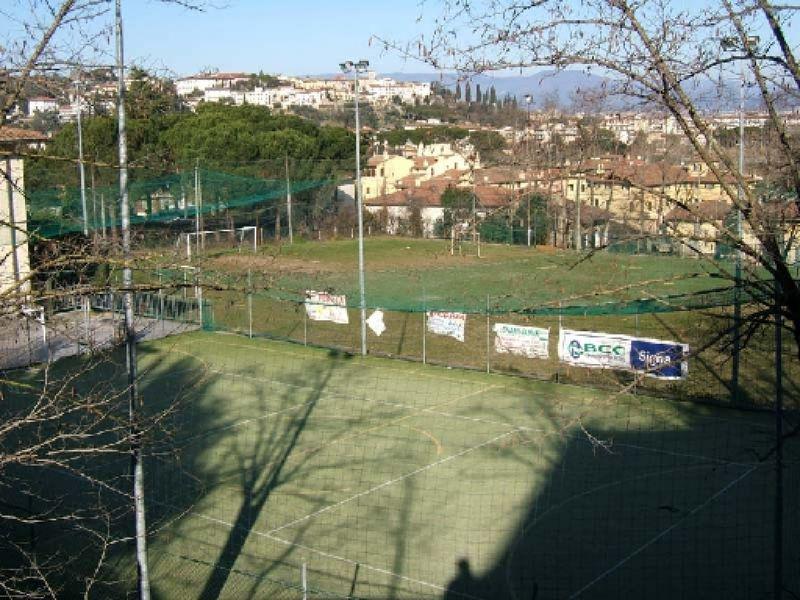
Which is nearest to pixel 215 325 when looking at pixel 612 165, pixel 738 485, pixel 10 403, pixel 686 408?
pixel 10 403

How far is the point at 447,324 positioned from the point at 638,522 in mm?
8898

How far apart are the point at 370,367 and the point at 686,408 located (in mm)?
5916

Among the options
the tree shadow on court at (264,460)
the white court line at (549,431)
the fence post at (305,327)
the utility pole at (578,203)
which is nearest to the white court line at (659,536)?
the white court line at (549,431)

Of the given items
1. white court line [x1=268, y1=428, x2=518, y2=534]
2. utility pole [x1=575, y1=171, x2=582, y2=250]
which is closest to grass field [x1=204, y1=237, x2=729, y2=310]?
white court line [x1=268, y1=428, x2=518, y2=534]

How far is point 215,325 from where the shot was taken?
21.0m

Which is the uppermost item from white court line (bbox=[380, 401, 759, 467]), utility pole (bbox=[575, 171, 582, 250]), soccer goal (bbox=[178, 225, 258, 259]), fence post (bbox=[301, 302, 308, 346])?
utility pole (bbox=[575, 171, 582, 250])

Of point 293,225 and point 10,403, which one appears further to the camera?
point 293,225

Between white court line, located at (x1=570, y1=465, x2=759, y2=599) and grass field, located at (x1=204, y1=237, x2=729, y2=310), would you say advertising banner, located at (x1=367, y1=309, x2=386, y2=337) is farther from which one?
white court line, located at (x1=570, y1=465, x2=759, y2=599)

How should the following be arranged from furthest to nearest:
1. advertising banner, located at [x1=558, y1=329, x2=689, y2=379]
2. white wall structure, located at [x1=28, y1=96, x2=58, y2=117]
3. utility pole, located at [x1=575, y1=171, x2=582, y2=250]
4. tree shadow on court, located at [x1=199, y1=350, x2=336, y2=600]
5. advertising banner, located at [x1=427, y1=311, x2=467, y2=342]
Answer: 1. advertising banner, located at [x1=427, y1=311, x2=467, y2=342]
2. advertising banner, located at [x1=558, y1=329, x2=689, y2=379]
3. tree shadow on court, located at [x1=199, y1=350, x2=336, y2=600]
4. white wall structure, located at [x1=28, y1=96, x2=58, y2=117]
5. utility pole, located at [x1=575, y1=171, x2=582, y2=250]

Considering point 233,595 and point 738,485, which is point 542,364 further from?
point 233,595

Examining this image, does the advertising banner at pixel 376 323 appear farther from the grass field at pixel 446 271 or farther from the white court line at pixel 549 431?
the white court line at pixel 549 431

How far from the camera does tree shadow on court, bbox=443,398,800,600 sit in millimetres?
8555

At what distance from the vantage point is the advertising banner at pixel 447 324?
59.5 feet

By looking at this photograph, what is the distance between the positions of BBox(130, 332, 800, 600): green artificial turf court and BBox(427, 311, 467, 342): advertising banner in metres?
2.08
